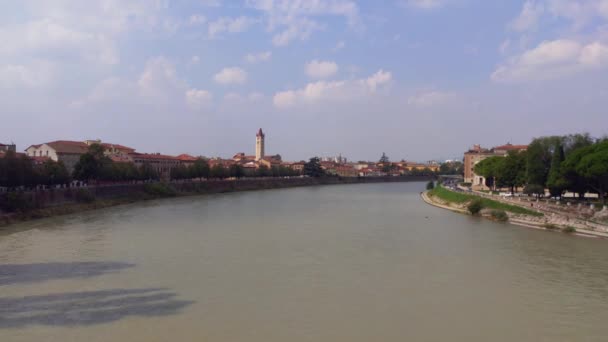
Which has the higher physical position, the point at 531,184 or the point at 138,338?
the point at 531,184

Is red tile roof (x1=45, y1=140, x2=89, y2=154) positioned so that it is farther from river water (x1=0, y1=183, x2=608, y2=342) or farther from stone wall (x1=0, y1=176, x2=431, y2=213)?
river water (x1=0, y1=183, x2=608, y2=342)

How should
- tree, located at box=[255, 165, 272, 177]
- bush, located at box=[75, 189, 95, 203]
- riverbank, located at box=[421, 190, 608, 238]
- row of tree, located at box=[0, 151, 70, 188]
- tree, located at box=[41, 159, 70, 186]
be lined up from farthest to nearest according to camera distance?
1. tree, located at box=[255, 165, 272, 177]
2. bush, located at box=[75, 189, 95, 203]
3. tree, located at box=[41, 159, 70, 186]
4. row of tree, located at box=[0, 151, 70, 188]
5. riverbank, located at box=[421, 190, 608, 238]

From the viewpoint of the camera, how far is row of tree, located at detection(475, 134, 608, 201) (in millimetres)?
21828

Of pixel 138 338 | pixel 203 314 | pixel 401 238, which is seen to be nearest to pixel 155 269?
pixel 203 314

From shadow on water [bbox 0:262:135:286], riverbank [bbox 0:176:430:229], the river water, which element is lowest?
the river water

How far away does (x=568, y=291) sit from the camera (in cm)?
1045

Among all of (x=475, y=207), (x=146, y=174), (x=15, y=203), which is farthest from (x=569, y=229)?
(x=146, y=174)

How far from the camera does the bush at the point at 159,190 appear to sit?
37156 mm

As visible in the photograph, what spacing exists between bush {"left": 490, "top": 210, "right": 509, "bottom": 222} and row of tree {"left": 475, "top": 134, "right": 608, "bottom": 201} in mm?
3421

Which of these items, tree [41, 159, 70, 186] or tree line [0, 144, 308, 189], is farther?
tree [41, 159, 70, 186]

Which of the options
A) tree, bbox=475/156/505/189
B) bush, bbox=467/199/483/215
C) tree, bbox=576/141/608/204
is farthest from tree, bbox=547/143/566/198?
tree, bbox=475/156/505/189

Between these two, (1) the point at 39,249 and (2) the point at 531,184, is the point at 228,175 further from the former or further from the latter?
(1) the point at 39,249

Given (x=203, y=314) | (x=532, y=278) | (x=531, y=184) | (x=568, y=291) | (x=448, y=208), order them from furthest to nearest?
(x=448, y=208)
(x=531, y=184)
(x=532, y=278)
(x=568, y=291)
(x=203, y=314)

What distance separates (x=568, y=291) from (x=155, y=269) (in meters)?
9.67
